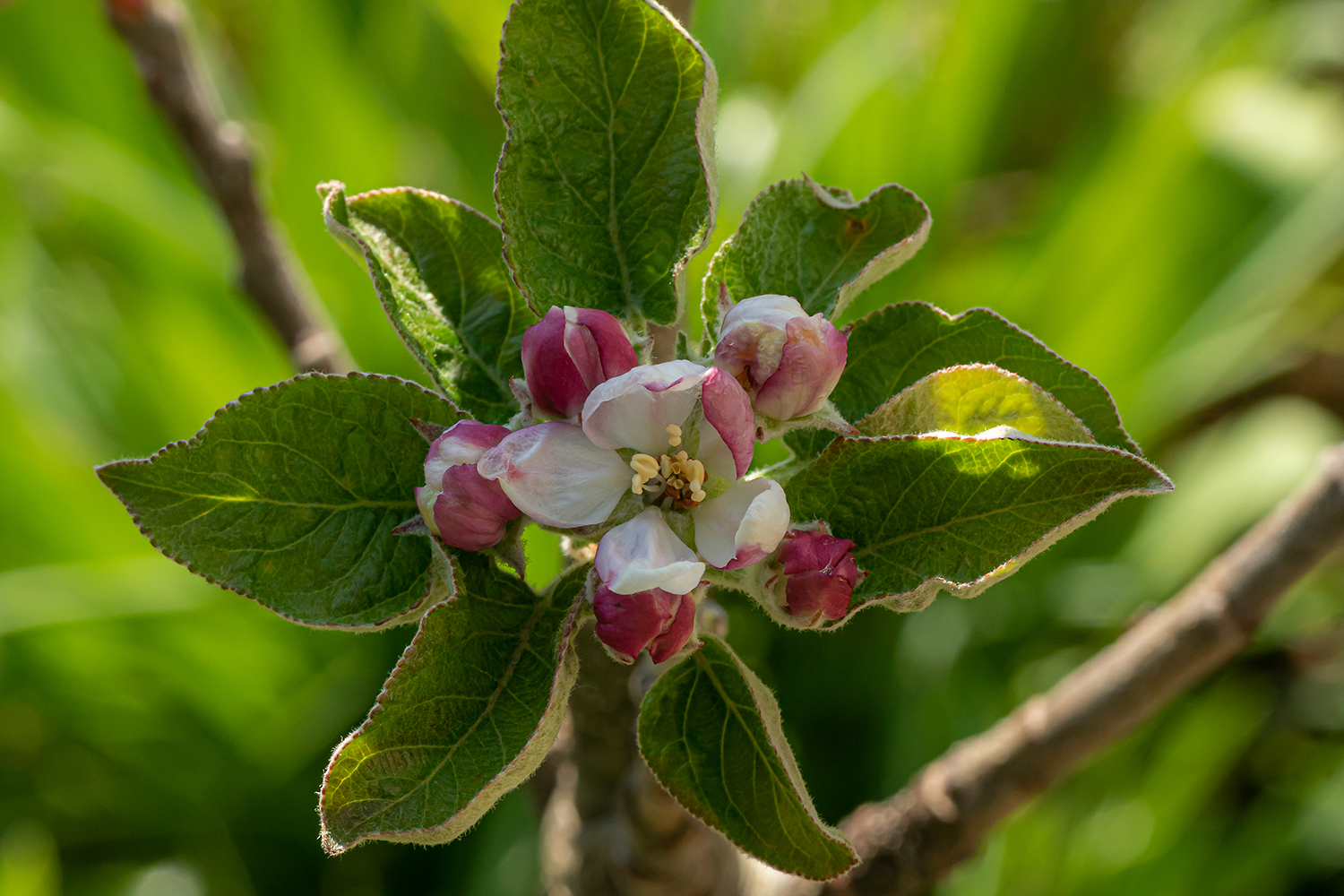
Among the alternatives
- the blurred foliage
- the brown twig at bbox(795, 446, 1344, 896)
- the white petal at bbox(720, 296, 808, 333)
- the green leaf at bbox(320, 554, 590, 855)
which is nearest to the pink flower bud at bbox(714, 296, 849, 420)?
the white petal at bbox(720, 296, 808, 333)

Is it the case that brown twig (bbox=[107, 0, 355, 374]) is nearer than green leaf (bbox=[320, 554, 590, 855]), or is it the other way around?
green leaf (bbox=[320, 554, 590, 855])

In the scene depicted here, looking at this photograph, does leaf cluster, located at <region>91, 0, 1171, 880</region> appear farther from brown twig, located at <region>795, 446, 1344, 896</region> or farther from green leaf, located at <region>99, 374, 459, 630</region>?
brown twig, located at <region>795, 446, 1344, 896</region>

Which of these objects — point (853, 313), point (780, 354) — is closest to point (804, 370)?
point (780, 354)

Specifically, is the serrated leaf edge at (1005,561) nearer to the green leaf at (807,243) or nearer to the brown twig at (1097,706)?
the green leaf at (807,243)

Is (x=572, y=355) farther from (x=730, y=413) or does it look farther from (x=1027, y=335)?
(x=1027, y=335)

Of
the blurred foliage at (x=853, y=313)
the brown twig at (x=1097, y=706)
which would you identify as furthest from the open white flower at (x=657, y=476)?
the blurred foliage at (x=853, y=313)

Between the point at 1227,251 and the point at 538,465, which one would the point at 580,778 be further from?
the point at 1227,251
